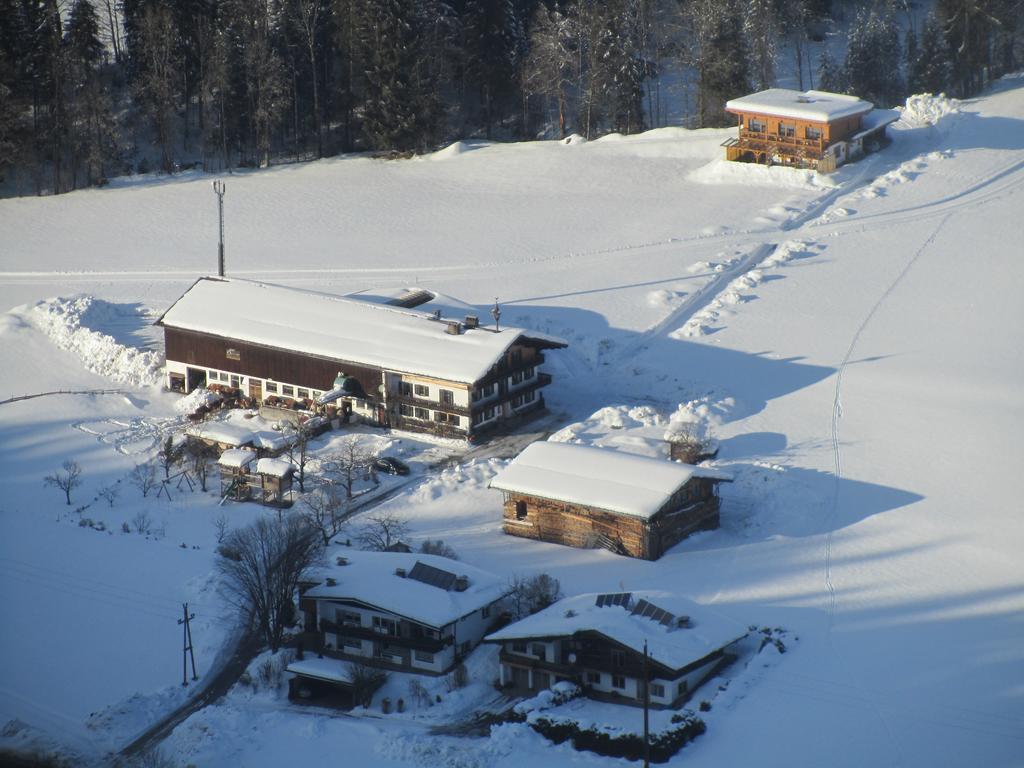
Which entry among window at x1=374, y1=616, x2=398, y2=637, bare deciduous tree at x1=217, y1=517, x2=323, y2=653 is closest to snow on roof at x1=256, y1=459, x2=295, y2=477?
bare deciduous tree at x1=217, y1=517, x2=323, y2=653

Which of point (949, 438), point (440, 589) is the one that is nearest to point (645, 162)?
point (949, 438)

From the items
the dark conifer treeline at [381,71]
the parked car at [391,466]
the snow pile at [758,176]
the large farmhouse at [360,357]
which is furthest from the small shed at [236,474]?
the dark conifer treeline at [381,71]

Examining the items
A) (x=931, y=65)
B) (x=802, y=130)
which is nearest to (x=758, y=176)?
(x=802, y=130)

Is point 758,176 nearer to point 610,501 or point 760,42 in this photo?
point 760,42

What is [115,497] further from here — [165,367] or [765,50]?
[765,50]

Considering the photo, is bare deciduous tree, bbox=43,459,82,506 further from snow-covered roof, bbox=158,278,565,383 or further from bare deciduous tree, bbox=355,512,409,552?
bare deciduous tree, bbox=355,512,409,552

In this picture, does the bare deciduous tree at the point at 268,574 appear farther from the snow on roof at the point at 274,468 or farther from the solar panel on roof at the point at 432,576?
the snow on roof at the point at 274,468

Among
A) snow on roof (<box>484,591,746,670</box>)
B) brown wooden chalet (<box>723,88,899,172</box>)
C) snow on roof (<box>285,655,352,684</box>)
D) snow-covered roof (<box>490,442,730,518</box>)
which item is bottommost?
snow on roof (<box>285,655,352,684</box>)

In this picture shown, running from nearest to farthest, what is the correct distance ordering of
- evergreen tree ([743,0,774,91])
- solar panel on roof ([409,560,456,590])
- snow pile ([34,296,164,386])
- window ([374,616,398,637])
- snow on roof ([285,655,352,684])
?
snow on roof ([285,655,352,684]) < window ([374,616,398,637]) < solar panel on roof ([409,560,456,590]) < snow pile ([34,296,164,386]) < evergreen tree ([743,0,774,91])
